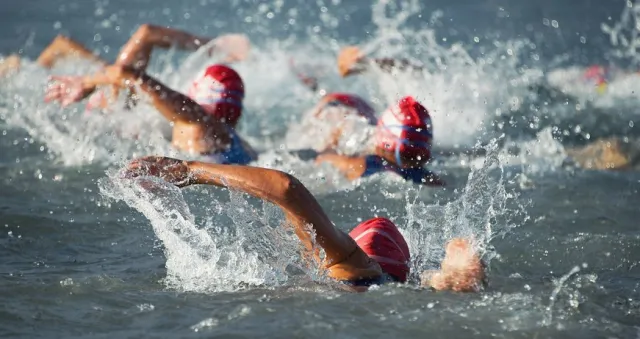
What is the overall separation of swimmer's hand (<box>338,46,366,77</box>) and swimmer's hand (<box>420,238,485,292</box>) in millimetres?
4797

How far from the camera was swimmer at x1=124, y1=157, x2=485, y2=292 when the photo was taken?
165 inches

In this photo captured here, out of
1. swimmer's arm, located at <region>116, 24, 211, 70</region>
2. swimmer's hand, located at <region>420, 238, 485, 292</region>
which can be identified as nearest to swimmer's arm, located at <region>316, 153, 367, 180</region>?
swimmer's arm, located at <region>116, 24, 211, 70</region>

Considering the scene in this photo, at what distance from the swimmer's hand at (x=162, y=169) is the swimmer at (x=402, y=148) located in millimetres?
3090

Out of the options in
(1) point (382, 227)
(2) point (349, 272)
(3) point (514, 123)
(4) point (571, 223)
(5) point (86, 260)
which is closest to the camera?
(2) point (349, 272)

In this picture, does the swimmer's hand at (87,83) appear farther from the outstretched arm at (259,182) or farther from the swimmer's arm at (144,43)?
the outstretched arm at (259,182)

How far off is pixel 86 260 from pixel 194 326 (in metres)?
1.44

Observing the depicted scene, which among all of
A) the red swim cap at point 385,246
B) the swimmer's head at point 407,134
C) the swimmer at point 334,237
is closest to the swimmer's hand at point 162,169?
the swimmer at point 334,237

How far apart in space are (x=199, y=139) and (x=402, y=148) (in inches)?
60.8

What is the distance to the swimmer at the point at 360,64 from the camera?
927 cm

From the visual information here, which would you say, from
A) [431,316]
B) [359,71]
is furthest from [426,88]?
[431,316]

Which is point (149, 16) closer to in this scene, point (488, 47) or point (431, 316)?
point (488, 47)

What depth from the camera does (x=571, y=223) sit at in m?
6.68

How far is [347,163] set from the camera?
7.71 m

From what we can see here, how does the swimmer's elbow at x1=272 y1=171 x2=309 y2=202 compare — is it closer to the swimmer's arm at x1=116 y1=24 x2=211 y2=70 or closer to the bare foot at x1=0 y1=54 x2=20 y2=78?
the swimmer's arm at x1=116 y1=24 x2=211 y2=70
